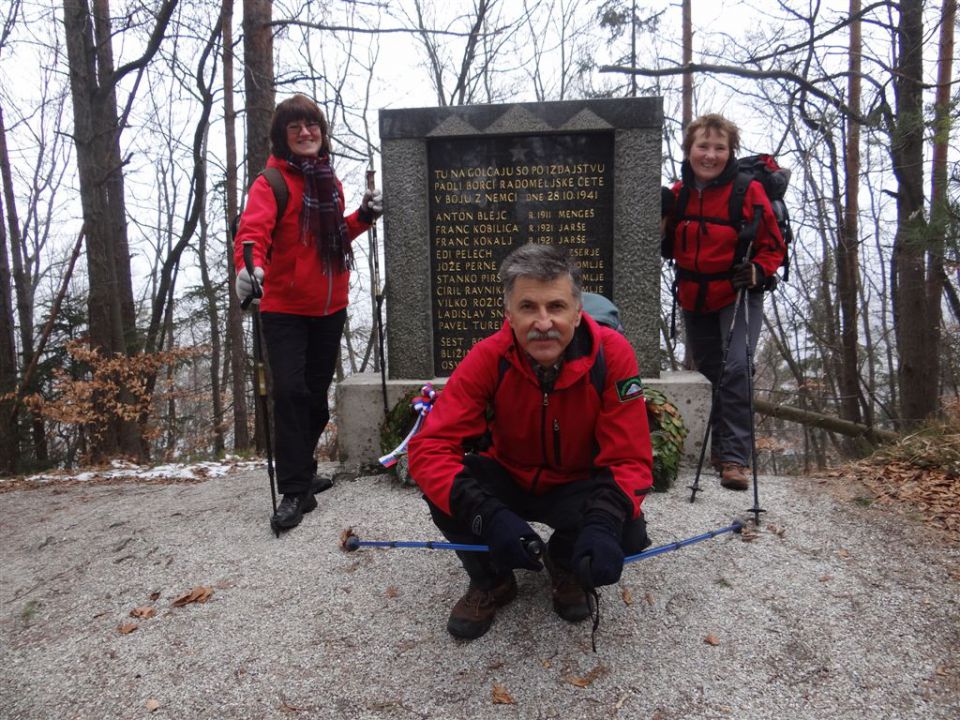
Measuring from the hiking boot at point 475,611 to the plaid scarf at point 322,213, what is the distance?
2025mm

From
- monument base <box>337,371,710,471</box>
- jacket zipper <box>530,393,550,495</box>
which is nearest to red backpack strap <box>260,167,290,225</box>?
monument base <box>337,371,710,471</box>

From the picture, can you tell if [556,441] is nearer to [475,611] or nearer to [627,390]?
[627,390]

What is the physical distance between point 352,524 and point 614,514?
183cm

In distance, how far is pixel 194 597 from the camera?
2824 millimetres

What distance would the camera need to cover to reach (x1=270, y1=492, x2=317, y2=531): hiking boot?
3.46m

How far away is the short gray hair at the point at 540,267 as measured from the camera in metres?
2.24

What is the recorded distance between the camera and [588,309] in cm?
309

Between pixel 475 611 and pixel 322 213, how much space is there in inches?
89.6

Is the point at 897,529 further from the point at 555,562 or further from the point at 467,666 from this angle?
the point at 467,666

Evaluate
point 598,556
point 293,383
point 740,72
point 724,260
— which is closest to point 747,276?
point 724,260

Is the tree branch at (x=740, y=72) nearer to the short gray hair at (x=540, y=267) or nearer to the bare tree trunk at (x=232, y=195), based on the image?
the short gray hair at (x=540, y=267)

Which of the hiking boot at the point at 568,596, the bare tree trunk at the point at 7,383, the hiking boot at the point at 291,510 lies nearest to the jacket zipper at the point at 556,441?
the hiking boot at the point at 568,596

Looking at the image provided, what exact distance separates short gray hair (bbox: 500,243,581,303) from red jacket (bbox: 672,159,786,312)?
1853 millimetres

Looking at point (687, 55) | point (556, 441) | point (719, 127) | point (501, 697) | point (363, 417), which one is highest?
point (687, 55)
